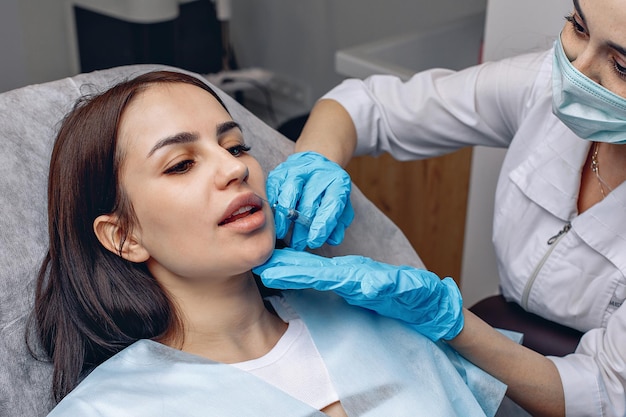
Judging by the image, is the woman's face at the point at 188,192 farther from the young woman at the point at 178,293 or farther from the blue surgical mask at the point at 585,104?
the blue surgical mask at the point at 585,104

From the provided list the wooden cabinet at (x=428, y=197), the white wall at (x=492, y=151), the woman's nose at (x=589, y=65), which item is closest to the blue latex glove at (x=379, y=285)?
the woman's nose at (x=589, y=65)

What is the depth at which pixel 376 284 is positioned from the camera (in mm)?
1160

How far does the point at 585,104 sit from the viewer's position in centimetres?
121

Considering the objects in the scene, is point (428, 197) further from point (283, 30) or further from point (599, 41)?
point (283, 30)

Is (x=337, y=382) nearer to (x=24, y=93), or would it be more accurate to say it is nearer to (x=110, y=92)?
(x=110, y=92)

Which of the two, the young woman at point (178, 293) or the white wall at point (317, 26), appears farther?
the white wall at point (317, 26)

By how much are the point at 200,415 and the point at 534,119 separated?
0.78 meters

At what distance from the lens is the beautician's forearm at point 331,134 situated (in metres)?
1.47

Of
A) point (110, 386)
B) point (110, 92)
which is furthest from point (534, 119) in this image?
point (110, 386)

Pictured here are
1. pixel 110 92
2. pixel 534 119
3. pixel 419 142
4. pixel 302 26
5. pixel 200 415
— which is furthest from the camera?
pixel 302 26

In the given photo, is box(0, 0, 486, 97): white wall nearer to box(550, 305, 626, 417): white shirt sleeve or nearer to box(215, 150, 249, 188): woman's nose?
box(550, 305, 626, 417): white shirt sleeve

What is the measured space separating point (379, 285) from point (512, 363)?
0.30m

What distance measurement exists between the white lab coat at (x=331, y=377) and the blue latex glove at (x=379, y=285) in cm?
5

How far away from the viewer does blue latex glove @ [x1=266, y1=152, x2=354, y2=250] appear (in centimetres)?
128
